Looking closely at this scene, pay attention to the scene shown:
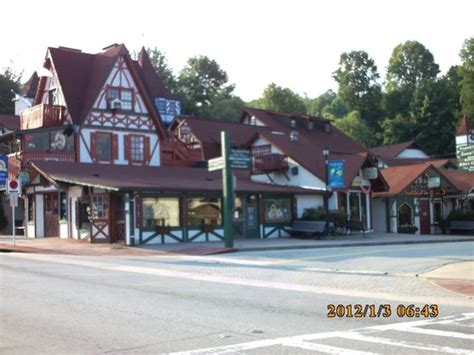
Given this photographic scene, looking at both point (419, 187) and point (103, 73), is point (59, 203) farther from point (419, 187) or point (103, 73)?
point (419, 187)

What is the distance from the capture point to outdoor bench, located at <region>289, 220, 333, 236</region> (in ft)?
110

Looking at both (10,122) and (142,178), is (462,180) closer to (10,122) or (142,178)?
(142,178)

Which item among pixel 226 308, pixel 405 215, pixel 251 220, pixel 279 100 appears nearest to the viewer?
pixel 226 308

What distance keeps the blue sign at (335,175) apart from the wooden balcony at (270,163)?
3.87 metres

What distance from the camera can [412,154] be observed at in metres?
67.6

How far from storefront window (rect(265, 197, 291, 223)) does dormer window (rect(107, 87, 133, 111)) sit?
12.2m

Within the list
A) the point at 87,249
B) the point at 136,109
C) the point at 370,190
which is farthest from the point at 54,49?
the point at 370,190

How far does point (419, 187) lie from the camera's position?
43156mm

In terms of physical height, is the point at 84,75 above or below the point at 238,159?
above

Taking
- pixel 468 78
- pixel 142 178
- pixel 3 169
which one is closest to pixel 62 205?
pixel 3 169

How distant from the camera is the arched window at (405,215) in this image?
42.3m

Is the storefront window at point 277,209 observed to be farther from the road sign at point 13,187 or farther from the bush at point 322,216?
the road sign at point 13,187

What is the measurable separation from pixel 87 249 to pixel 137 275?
1003 centimetres

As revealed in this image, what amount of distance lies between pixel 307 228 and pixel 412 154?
37.0 meters
